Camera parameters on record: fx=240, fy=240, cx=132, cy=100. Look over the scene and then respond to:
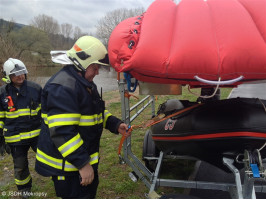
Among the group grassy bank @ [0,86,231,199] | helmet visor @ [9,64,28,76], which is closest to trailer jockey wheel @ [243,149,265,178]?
grassy bank @ [0,86,231,199]

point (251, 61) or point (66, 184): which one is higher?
point (251, 61)

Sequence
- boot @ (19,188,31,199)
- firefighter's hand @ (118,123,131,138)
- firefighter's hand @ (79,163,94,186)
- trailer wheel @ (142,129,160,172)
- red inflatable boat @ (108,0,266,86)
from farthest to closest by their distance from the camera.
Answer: trailer wheel @ (142,129,160,172) → boot @ (19,188,31,199) → firefighter's hand @ (118,123,131,138) → firefighter's hand @ (79,163,94,186) → red inflatable boat @ (108,0,266,86)

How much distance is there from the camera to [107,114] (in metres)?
2.57

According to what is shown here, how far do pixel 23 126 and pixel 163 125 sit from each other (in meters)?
1.88

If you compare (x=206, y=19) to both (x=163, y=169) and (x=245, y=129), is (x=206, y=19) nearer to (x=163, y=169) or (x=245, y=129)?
(x=245, y=129)

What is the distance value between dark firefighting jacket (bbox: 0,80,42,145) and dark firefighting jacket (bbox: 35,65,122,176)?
1271 mm

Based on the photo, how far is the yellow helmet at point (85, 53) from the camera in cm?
200

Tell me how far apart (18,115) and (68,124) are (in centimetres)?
174

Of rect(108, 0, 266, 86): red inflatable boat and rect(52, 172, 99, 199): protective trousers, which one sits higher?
rect(108, 0, 266, 86): red inflatable boat

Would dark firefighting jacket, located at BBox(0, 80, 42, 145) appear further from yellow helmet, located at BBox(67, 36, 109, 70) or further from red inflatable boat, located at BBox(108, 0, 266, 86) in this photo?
red inflatable boat, located at BBox(108, 0, 266, 86)

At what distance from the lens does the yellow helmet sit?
6.55 ft

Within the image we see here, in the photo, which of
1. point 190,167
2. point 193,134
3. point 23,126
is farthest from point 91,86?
point 190,167

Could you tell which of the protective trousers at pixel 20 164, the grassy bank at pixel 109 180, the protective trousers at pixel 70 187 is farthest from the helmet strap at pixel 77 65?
the grassy bank at pixel 109 180

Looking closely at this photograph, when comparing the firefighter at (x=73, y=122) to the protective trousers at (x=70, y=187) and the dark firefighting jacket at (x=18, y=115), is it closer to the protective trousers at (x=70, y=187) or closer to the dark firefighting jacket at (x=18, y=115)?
the protective trousers at (x=70, y=187)
